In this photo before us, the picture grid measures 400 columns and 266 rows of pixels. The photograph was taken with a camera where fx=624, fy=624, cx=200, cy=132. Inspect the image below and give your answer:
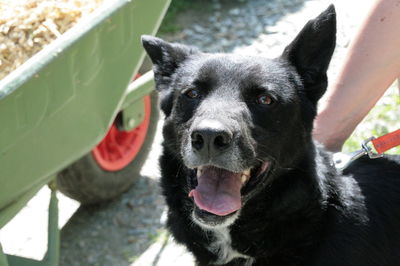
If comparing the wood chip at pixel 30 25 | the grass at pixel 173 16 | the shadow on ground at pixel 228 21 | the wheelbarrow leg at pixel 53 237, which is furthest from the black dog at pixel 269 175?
the grass at pixel 173 16

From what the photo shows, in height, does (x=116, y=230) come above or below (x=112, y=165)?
below

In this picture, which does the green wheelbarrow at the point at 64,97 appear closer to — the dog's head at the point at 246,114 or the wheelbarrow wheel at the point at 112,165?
the dog's head at the point at 246,114

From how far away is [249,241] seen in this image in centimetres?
245

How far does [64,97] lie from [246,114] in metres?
0.72

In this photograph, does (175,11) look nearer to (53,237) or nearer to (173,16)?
(173,16)

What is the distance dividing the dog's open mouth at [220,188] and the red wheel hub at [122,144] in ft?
4.95

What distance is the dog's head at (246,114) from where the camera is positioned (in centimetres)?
220

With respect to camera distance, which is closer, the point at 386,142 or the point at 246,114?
the point at 246,114

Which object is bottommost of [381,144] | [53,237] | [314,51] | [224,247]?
[53,237]

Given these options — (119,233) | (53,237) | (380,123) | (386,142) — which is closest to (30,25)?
(53,237)

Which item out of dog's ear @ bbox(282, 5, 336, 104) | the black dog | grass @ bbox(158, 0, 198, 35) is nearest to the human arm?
the black dog

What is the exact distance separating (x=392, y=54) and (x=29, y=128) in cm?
152

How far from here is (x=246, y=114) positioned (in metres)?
2.23

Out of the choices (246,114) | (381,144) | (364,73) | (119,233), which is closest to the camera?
(246,114)
